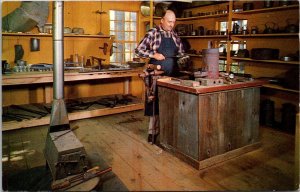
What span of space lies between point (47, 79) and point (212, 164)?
2902 millimetres

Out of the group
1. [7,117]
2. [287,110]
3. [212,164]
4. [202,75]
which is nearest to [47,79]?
[7,117]

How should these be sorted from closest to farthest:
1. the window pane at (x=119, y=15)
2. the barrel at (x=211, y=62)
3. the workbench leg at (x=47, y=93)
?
the barrel at (x=211, y=62), the workbench leg at (x=47, y=93), the window pane at (x=119, y=15)

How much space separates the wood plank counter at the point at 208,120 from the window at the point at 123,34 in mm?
3365

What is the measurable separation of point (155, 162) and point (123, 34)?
4054 millimetres

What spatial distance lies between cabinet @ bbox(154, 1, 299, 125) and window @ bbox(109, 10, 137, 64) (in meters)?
1.39

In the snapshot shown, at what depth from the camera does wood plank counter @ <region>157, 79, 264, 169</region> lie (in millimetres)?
2969

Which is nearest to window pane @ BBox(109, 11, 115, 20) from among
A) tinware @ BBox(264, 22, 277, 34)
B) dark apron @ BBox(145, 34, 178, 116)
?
dark apron @ BBox(145, 34, 178, 116)

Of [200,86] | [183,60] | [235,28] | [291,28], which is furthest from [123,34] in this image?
[200,86]

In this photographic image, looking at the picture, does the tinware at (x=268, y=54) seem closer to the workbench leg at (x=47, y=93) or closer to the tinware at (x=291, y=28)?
the tinware at (x=291, y=28)

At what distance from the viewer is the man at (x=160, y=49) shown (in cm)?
377

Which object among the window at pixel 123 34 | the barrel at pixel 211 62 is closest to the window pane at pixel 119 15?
the window at pixel 123 34

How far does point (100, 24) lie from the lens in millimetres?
6055

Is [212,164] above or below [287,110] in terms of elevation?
below

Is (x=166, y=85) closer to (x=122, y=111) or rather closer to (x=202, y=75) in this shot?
(x=202, y=75)
